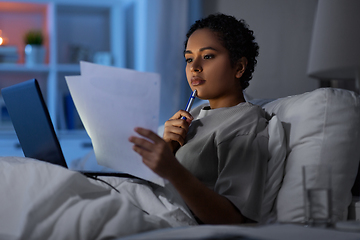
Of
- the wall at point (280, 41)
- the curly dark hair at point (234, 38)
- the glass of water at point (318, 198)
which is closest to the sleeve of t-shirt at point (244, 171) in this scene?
the glass of water at point (318, 198)

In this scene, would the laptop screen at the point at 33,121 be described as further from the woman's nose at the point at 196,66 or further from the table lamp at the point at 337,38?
the table lamp at the point at 337,38

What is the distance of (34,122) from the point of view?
3.35 ft

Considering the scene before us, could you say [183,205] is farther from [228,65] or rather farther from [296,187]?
[228,65]

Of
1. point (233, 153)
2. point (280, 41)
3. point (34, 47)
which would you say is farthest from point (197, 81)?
point (34, 47)

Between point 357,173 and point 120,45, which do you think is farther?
point 120,45

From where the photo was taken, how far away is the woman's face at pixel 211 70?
1.16 metres

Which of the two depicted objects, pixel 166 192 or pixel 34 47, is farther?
pixel 34 47

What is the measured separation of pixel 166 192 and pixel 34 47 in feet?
A: 7.92

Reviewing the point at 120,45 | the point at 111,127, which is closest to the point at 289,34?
the point at 120,45

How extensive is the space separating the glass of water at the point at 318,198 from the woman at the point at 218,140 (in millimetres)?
216

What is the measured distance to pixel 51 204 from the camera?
0.71 meters

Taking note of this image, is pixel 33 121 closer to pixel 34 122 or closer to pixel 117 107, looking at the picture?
pixel 34 122

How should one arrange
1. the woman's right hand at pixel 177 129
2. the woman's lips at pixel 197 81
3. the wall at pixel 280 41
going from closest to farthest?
1. the woman's right hand at pixel 177 129
2. the woman's lips at pixel 197 81
3. the wall at pixel 280 41

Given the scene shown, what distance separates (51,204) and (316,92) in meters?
0.76
